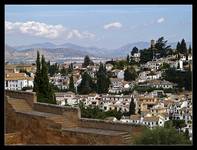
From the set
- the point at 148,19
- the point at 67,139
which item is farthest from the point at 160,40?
the point at 67,139

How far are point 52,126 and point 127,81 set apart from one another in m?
13.0

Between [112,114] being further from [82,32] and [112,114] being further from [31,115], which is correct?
[31,115]


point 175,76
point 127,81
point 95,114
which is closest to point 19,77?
point 95,114

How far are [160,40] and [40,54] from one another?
980cm

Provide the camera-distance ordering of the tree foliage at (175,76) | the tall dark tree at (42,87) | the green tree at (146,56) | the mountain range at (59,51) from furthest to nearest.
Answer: the green tree at (146,56) < the tree foliage at (175,76) < the mountain range at (59,51) < the tall dark tree at (42,87)

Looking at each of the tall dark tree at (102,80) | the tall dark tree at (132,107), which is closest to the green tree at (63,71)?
the tall dark tree at (102,80)

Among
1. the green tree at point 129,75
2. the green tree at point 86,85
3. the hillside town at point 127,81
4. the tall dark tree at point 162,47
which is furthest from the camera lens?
the tall dark tree at point 162,47

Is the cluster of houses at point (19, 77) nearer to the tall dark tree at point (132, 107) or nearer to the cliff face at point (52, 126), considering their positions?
the tall dark tree at point (132, 107)

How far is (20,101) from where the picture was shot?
7484 millimetres

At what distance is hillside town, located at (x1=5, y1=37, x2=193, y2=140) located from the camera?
47.1 feet

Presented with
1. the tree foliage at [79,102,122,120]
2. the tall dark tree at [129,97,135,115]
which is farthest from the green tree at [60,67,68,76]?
the tree foliage at [79,102,122,120]

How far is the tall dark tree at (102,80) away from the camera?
17308 millimetres

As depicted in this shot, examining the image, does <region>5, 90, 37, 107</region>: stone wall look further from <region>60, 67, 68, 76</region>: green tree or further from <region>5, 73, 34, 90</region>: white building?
<region>60, 67, 68, 76</region>: green tree

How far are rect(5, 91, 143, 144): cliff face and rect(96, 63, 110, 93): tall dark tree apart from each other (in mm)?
9576
